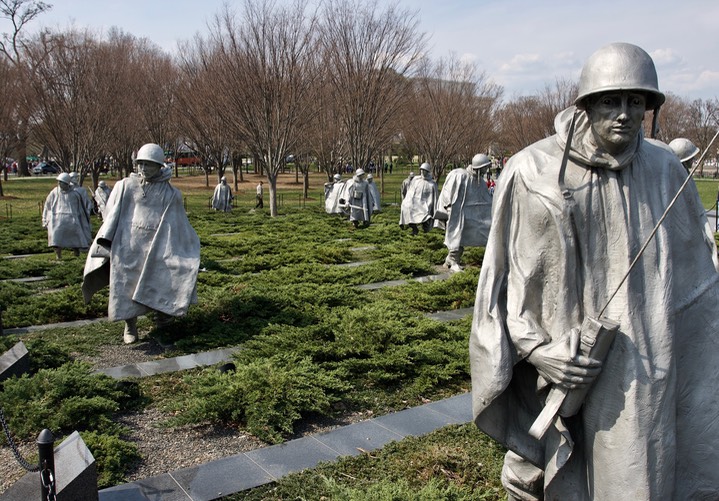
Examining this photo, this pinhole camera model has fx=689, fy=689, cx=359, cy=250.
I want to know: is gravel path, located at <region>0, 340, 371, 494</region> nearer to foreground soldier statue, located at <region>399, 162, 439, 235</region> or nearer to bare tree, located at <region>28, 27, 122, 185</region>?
foreground soldier statue, located at <region>399, 162, 439, 235</region>

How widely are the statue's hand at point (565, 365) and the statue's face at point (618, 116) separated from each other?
0.72 metres

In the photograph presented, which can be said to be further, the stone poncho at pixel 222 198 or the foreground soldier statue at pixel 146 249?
the stone poncho at pixel 222 198

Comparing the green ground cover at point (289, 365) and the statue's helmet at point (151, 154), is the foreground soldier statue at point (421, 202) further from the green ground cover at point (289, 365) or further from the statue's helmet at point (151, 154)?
the statue's helmet at point (151, 154)

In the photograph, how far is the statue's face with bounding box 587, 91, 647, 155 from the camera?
2.47m

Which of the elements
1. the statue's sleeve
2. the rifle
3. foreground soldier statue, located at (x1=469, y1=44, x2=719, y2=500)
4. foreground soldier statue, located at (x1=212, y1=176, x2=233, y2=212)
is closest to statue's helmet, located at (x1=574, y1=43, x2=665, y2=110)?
foreground soldier statue, located at (x1=469, y1=44, x2=719, y2=500)

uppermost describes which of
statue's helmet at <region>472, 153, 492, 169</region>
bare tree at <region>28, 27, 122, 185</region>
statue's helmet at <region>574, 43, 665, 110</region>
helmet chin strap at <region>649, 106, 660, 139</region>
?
bare tree at <region>28, 27, 122, 185</region>

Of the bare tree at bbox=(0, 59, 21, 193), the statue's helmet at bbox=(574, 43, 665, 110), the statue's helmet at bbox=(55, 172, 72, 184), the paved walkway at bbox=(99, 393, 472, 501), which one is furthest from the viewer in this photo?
the bare tree at bbox=(0, 59, 21, 193)

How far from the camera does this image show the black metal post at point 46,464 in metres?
3.41

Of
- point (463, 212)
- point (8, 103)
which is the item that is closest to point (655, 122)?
point (463, 212)

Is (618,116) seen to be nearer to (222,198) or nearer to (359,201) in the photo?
(359,201)

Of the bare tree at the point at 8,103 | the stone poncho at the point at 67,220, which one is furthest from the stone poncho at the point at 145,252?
the bare tree at the point at 8,103

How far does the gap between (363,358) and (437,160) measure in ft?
105

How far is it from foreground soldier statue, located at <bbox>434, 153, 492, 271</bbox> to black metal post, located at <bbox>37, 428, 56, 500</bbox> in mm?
10348

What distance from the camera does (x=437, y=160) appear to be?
3834 centimetres
